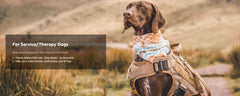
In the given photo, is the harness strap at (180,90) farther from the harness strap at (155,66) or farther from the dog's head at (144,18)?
the dog's head at (144,18)

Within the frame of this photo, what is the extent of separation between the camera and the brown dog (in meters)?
1.58

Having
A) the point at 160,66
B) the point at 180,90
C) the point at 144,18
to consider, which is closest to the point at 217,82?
the point at 180,90

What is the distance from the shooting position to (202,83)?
1727 mm

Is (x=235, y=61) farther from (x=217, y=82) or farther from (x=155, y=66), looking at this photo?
(x=155, y=66)

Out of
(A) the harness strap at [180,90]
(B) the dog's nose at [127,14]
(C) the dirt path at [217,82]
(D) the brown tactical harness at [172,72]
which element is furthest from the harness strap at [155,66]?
(C) the dirt path at [217,82]

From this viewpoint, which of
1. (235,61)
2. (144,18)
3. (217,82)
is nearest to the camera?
(144,18)

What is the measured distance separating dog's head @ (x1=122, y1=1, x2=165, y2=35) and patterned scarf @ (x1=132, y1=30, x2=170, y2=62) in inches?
1.7

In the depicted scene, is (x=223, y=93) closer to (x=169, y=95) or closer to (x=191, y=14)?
(x=169, y=95)

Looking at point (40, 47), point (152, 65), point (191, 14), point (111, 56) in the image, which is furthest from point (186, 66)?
point (191, 14)

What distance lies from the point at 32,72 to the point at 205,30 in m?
14.3

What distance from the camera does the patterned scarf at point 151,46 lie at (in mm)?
1584

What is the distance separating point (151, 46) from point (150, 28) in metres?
0.14

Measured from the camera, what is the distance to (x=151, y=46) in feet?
5.20

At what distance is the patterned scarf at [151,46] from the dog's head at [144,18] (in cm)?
4
